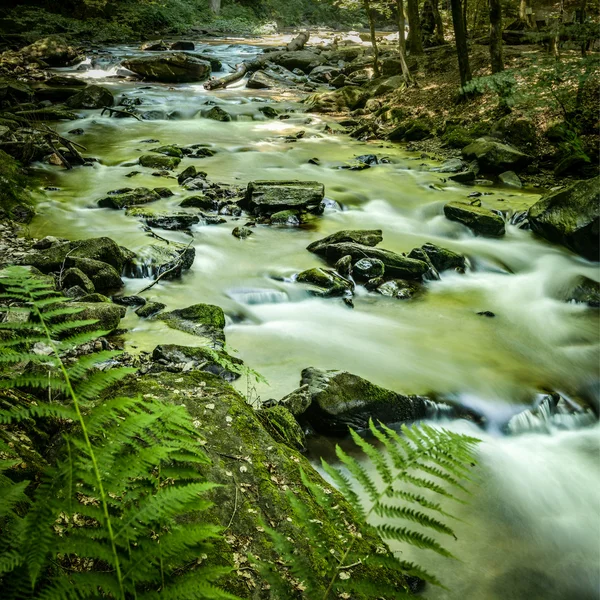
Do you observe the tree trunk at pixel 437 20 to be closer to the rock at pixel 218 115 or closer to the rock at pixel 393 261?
the rock at pixel 218 115

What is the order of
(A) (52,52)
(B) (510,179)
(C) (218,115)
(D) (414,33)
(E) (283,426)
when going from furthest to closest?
(A) (52,52)
(D) (414,33)
(C) (218,115)
(B) (510,179)
(E) (283,426)

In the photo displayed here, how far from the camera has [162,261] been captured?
22.7 ft

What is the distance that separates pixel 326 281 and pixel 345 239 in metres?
1.47

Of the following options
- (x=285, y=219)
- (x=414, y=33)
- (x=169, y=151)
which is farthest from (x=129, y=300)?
(x=414, y=33)

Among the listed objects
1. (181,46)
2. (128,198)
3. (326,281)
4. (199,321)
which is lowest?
(326,281)

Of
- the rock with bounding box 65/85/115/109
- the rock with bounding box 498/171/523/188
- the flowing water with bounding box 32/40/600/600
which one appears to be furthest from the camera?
the rock with bounding box 65/85/115/109

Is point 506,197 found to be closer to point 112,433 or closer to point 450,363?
point 450,363

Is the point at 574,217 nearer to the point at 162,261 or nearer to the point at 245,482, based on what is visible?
the point at 162,261

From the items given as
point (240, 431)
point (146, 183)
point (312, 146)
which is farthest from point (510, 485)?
point (312, 146)

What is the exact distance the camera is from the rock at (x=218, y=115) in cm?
1822

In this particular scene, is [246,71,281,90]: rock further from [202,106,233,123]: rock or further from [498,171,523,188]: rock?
[498,171,523,188]: rock

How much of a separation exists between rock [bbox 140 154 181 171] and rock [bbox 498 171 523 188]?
8.04 meters

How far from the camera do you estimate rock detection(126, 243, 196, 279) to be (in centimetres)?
662

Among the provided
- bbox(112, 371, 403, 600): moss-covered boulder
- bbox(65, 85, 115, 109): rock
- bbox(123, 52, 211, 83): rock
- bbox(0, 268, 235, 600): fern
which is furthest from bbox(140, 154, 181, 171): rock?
bbox(123, 52, 211, 83): rock
